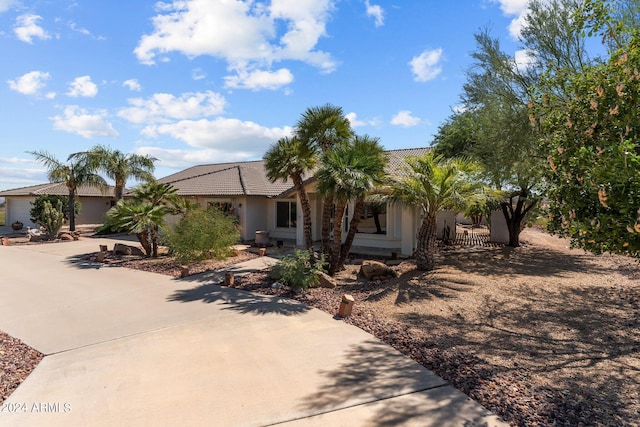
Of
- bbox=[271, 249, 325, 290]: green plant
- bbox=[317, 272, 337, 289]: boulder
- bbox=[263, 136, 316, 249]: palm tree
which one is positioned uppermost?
bbox=[263, 136, 316, 249]: palm tree

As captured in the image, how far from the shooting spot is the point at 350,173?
1086cm

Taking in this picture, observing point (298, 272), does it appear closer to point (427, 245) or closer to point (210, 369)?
point (427, 245)

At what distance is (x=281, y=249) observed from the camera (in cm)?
1780

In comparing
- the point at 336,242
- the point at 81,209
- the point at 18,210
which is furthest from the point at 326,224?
the point at 18,210

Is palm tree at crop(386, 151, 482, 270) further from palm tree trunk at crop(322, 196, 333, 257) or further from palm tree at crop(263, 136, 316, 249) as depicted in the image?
palm tree at crop(263, 136, 316, 249)

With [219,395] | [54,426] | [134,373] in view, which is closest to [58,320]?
[134,373]

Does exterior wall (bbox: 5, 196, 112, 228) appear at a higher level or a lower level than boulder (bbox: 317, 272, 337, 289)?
higher

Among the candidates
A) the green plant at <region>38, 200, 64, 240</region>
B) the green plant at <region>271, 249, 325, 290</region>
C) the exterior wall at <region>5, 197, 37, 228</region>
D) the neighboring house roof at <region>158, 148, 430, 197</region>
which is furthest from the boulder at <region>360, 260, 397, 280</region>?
the exterior wall at <region>5, 197, 37, 228</region>

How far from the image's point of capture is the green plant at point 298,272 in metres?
10.2

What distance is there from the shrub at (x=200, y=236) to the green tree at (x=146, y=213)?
1027 millimetres

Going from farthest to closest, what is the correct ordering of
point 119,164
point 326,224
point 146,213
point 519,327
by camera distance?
point 119,164 < point 146,213 < point 326,224 < point 519,327

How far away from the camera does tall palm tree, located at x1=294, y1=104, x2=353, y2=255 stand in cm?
1212

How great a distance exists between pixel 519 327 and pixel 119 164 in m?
27.6

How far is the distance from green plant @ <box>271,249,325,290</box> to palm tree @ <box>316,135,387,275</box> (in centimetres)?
169
